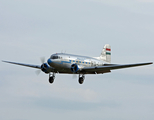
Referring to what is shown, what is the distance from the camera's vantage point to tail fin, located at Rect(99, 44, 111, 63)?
220ft

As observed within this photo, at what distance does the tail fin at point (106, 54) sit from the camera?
66938 millimetres

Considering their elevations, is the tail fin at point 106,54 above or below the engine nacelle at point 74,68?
above

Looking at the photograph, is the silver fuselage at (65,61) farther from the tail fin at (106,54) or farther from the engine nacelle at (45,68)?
the tail fin at (106,54)

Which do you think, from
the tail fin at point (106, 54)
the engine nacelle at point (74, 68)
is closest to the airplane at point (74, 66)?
the engine nacelle at point (74, 68)

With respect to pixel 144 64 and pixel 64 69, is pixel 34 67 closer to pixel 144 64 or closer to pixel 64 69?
pixel 64 69

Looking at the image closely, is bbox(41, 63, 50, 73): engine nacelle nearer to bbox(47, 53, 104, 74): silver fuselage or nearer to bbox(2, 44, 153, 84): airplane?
bbox(2, 44, 153, 84): airplane

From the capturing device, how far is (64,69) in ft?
180

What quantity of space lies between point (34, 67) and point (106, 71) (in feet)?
43.2

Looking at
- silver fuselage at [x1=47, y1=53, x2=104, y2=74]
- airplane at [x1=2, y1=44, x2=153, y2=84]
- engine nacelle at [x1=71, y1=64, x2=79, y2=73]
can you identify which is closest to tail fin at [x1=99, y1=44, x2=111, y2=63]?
airplane at [x1=2, y1=44, x2=153, y2=84]

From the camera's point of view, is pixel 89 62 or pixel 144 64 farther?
pixel 89 62

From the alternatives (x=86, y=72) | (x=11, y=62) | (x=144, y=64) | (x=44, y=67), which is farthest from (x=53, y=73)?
(x=144, y=64)

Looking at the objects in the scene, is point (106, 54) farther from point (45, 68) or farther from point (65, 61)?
point (45, 68)

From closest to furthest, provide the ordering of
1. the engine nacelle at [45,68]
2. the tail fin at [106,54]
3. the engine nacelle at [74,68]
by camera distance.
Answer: the engine nacelle at [74,68], the engine nacelle at [45,68], the tail fin at [106,54]

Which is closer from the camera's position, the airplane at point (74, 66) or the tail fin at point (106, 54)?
the airplane at point (74, 66)
